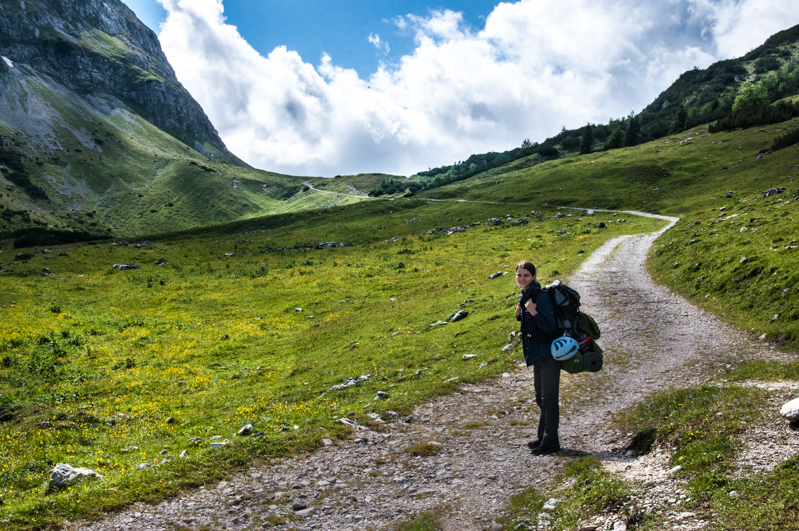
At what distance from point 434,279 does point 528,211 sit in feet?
158

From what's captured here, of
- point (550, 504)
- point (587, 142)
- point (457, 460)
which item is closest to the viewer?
point (550, 504)

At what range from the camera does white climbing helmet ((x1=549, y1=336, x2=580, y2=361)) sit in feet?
28.7

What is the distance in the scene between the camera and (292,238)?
268 feet

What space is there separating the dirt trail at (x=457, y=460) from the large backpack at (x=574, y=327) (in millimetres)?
2005

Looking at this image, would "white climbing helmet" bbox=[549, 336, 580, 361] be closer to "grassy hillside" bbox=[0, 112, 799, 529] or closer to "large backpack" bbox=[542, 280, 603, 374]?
"large backpack" bbox=[542, 280, 603, 374]

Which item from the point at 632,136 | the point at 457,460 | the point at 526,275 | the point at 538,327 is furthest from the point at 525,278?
the point at 632,136

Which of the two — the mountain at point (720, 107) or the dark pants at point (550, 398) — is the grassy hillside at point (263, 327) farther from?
the mountain at point (720, 107)

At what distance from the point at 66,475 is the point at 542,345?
10337 mm

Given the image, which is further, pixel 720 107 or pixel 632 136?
pixel 632 136

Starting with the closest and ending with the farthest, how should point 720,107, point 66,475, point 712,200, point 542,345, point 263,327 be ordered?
point 66,475, point 542,345, point 263,327, point 712,200, point 720,107

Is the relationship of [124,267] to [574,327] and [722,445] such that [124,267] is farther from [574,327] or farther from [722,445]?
[722,445]

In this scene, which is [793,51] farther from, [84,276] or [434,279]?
[84,276]

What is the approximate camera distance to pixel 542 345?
30.0ft

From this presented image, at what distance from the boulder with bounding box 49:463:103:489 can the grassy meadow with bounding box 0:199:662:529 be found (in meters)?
0.24
